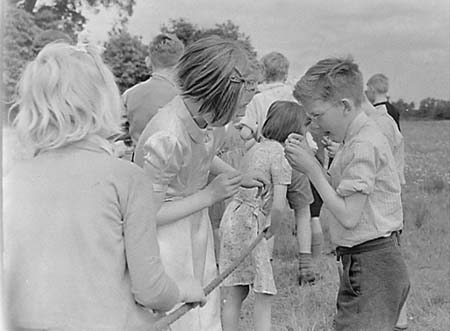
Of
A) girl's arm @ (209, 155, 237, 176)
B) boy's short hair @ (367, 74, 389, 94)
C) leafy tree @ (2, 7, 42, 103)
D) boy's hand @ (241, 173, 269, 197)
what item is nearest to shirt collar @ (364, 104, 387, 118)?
boy's short hair @ (367, 74, 389, 94)

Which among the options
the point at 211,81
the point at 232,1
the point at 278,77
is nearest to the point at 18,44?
the point at 211,81

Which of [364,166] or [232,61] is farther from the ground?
[232,61]

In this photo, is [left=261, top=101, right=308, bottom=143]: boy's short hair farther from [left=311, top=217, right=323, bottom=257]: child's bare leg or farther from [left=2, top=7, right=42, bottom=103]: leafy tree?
[left=311, top=217, right=323, bottom=257]: child's bare leg

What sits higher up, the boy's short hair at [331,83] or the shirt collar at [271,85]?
the boy's short hair at [331,83]

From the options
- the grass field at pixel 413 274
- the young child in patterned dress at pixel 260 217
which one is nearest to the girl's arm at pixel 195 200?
the young child in patterned dress at pixel 260 217

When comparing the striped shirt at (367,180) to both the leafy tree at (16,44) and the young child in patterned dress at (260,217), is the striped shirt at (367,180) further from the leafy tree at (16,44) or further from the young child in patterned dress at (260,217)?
the leafy tree at (16,44)

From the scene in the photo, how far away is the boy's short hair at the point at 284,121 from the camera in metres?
1.97

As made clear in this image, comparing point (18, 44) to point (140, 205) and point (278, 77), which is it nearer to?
point (140, 205)

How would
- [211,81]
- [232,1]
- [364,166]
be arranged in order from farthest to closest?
[232,1] < [364,166] < [211,81]

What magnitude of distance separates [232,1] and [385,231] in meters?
0.76

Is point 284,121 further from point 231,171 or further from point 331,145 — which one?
point 231,171

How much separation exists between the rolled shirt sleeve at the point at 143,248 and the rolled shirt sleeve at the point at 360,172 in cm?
53

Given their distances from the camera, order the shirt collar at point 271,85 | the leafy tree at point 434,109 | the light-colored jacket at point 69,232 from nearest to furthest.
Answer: the light-colored jacket at point 69,232, the shirt collar at point 271,85, the leafy tree at point 434,109

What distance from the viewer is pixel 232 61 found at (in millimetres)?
1321
